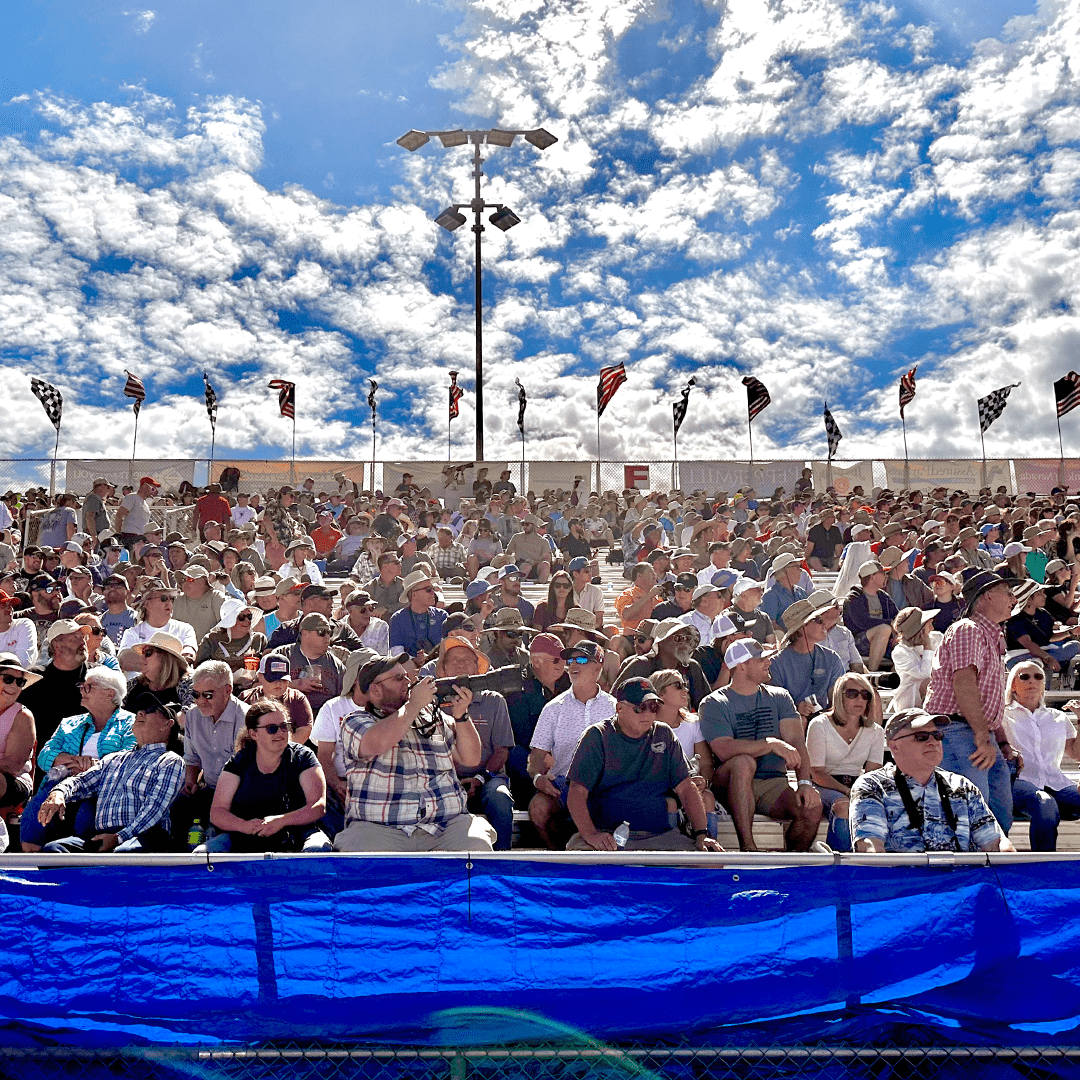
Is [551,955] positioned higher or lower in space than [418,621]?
lower

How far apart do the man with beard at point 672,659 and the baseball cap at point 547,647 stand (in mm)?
488

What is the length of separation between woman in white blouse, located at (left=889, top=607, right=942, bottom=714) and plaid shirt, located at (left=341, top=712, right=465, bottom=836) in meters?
4.23

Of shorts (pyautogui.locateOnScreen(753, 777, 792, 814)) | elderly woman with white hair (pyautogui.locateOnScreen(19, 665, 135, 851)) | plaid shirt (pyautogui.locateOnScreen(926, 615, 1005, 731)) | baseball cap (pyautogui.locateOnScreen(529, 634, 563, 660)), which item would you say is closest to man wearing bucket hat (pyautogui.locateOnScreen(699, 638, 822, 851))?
shorts (pyautogui.locateOnScreen(753, 777, 792, 814))

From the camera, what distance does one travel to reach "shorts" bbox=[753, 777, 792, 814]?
231 inches

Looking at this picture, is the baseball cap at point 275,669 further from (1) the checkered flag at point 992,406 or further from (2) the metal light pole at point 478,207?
(1) the checkered flag at point 992,406

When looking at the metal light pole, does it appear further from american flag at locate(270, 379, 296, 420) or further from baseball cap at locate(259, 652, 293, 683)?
baseball cap at locate(259, 652, 293, 683)

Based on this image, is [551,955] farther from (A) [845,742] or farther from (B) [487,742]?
(A) [845,742]

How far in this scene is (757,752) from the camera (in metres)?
5.90

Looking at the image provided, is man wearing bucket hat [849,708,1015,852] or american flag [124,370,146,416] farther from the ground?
american flag [124,370,146,416]

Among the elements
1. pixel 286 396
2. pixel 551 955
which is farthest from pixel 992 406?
pixel 551 955

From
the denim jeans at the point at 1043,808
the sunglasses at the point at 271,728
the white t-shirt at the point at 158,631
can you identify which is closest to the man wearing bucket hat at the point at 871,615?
the denim jeans at the point at 1043,808

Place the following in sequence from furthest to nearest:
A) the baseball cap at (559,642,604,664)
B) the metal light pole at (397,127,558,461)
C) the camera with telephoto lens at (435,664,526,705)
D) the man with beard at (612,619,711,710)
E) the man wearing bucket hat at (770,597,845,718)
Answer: the metal light pole at (397,127,558,461), the man wearing bucket hat at (770,597,845,718), the man with beard at (612,619,711,710), the camera with telephoto lens at (435,664,526,705), the baseball cap at (559,642,604,664)

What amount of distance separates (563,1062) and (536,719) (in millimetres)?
3144

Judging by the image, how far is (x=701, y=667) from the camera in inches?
288
